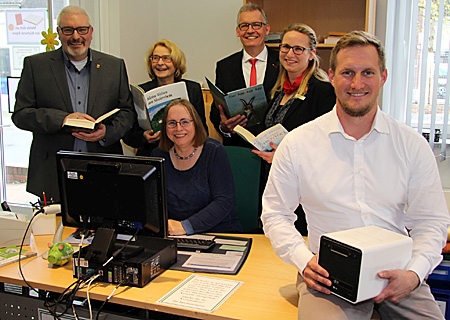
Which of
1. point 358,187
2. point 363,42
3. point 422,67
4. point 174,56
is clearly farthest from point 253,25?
point 358,187

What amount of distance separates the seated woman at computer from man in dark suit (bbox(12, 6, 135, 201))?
500 mm

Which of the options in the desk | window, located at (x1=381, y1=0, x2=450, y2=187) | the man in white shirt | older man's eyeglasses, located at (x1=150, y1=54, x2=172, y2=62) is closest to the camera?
the desk

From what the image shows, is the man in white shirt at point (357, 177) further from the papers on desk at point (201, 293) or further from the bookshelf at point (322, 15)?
the bookshelf at point (322, 15)

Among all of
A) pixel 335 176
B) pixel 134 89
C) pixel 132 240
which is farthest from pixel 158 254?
pixel 134 89

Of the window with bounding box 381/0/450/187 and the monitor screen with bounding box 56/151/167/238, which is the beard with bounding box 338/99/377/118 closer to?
the monitor screen with bounding box 56/151/167/238

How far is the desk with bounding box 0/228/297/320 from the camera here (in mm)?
1578

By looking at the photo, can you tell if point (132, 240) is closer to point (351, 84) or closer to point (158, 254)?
point (158, 254)

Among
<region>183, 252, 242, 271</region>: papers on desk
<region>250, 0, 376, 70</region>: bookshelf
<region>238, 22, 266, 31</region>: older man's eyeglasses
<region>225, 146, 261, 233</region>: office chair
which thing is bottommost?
<region>183, 252, 242, 271</region>: papers on desk

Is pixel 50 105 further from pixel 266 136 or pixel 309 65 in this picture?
pixel 309 65

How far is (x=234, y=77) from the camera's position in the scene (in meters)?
3.17

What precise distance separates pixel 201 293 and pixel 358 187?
65 centimetres

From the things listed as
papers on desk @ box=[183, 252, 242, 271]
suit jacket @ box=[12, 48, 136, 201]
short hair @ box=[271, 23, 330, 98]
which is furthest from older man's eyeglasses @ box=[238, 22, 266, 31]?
papers on desk @ box=[183, 252, 242, 271]

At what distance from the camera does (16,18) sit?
3.48 m

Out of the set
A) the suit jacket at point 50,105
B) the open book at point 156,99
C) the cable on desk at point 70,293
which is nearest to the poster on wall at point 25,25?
the suit jacket at point 50,105
